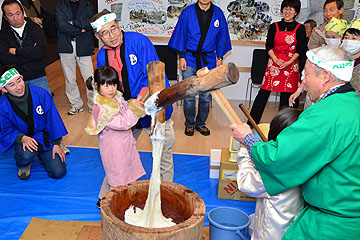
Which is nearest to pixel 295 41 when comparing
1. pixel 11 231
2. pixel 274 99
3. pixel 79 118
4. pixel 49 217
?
pixel 274 99

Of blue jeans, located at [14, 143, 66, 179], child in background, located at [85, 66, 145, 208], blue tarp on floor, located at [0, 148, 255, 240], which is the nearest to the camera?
child in background, located at [85, 66, 145, 208]

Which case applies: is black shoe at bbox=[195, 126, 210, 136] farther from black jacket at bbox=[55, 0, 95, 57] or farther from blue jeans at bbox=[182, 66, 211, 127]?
black jacket at bbox=[55, 0, 95, 57]

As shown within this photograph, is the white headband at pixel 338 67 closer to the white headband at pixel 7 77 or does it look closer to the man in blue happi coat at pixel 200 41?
the white headband at pixel 7 77

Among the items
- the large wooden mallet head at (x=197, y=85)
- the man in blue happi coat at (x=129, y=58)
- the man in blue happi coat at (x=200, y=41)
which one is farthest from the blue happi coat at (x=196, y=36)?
the large wooden mallet head at (x=197, y=85)

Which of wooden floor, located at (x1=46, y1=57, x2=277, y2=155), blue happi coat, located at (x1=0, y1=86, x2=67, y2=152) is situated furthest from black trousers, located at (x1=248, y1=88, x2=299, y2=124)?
blue happi coat, located at (x1=0, y1=86, x2=67, y2=152)

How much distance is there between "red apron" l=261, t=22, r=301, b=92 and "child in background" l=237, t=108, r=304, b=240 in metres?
2.34

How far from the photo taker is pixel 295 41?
409 cm

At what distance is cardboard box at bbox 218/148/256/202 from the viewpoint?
9.93 feet

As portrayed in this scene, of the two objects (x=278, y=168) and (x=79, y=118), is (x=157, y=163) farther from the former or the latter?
(x=79, y=118)

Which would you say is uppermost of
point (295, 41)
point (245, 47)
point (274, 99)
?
point (295, 41)

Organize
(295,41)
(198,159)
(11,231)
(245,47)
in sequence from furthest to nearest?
(245,47) < (295,41) < (198,159) < (11,231)

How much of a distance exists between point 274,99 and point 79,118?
2.73 m

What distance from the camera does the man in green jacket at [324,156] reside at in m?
1.51

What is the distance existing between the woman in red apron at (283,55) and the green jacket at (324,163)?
2543 mm
